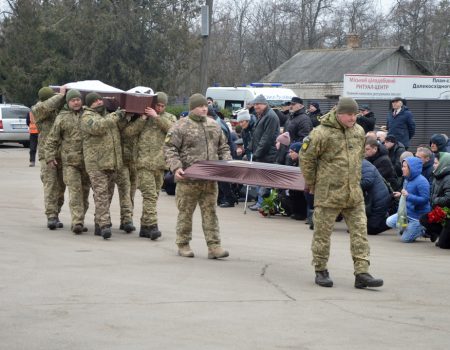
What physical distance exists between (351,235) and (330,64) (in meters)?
44.4

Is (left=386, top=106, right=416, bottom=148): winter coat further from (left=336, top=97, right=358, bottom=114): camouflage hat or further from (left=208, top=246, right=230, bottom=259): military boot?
(left=336, top=97, right=358, bottom=114): camouflage hat

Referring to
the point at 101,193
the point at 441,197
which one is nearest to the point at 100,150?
the point at 101,193

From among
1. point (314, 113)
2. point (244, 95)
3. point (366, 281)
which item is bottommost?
point (366, 281)

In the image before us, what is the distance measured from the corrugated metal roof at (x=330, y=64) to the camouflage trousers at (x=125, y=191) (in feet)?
127

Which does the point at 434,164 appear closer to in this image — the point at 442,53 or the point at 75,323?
the point at 75,323

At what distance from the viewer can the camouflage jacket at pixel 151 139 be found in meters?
12.3

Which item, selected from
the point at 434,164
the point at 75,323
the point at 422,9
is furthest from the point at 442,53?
the point at 75,323

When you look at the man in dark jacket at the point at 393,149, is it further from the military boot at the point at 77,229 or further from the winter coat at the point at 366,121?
the military boot at the point at 77,229

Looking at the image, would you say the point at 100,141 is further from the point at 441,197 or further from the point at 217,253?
the point at 441,197

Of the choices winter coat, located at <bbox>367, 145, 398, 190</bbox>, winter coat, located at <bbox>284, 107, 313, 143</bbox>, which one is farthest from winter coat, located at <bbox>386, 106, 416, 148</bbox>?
winter coat, located at <bbox>367, 145, 398, 190</bbox>

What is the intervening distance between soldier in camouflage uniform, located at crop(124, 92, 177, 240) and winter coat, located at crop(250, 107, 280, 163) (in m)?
4.38

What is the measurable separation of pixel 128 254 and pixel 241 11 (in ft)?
185

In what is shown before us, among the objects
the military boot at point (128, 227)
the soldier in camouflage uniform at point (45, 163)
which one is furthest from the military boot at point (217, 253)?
the soldier in camouflage uniform at point (45, 163)

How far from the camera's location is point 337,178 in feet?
30.3
